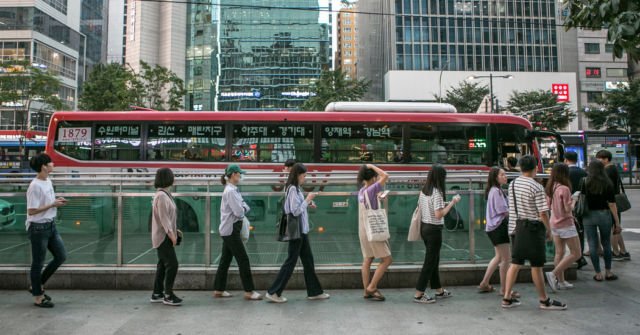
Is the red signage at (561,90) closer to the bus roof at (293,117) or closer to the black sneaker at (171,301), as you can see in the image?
the bus roof at (293,117)

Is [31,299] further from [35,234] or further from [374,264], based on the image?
[374,264]

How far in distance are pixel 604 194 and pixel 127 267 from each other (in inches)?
280

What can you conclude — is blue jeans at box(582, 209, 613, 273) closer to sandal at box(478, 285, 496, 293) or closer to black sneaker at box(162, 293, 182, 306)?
sandal at box(478, 285, 496, 293)

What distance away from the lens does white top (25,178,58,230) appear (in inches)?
210

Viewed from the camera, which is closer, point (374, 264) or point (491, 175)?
point (491, 175)

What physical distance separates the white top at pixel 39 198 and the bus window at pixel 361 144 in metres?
7.75

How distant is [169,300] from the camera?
5.48 meters

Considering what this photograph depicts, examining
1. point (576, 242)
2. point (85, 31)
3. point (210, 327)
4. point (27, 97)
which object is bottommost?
point (210, 327)

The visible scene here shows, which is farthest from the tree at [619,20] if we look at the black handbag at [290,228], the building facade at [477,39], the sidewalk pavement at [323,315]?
the building facade at [477,39]

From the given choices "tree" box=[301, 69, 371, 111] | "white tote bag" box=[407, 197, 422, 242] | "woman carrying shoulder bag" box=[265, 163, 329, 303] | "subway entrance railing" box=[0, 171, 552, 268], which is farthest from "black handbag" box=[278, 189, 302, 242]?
"tree" box=[301, 69, 371, 111]

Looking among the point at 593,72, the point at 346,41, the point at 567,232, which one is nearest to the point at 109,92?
the point at 567,232

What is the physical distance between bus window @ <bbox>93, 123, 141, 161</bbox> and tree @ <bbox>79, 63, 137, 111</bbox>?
2109 centimetres

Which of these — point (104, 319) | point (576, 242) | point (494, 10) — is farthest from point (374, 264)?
point (494, 10)

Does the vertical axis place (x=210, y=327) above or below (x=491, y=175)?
below
